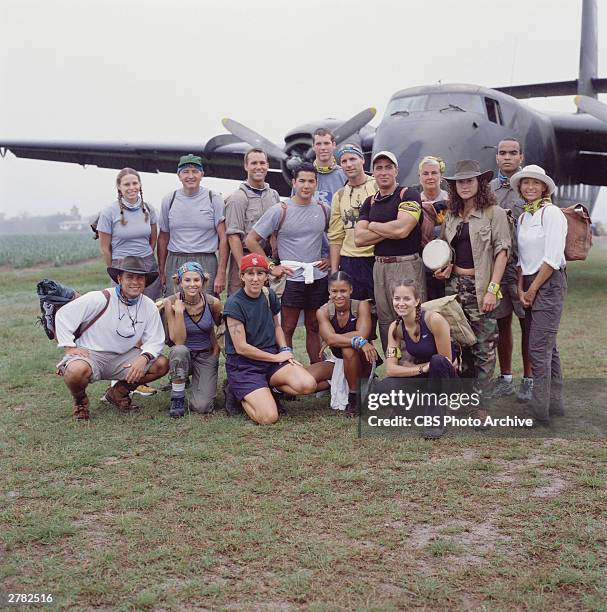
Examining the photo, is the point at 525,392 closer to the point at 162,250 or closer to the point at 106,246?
the point at 162,250

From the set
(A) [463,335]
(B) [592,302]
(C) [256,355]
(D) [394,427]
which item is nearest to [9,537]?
(C) [256,355]

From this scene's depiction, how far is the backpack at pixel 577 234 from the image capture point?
5285mm

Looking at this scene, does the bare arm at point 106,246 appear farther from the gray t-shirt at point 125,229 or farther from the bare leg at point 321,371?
the bare leg at point 321,371

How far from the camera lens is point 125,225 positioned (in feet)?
20.1

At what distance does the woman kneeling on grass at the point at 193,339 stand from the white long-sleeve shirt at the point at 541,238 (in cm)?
253

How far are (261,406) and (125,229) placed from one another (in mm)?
2042

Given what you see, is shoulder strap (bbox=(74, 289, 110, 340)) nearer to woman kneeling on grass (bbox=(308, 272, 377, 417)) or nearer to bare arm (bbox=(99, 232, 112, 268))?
bare arm (bbox=(99, 232, 112, 268))

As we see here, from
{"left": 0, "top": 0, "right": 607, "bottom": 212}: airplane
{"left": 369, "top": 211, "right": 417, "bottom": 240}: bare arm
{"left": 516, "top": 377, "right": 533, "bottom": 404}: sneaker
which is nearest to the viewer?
{"left": 369, "top": 211, "right": 417, "bottom": 240}: bare arm

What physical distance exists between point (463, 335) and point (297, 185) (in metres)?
1.90

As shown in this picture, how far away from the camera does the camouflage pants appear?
17.6 ft

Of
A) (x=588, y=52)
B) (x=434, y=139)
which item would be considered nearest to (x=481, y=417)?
(x=434, y=139)

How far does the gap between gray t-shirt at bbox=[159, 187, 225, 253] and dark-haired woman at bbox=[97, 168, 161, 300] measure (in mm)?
203

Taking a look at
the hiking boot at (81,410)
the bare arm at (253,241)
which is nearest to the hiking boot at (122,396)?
the hiking boot at (81,410)

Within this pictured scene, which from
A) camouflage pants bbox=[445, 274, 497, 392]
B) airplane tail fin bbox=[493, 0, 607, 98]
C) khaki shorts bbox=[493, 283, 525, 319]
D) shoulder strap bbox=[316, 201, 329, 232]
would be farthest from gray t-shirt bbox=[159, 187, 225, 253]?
airplane tail fin bbox=[493, 0, 607, 98]
